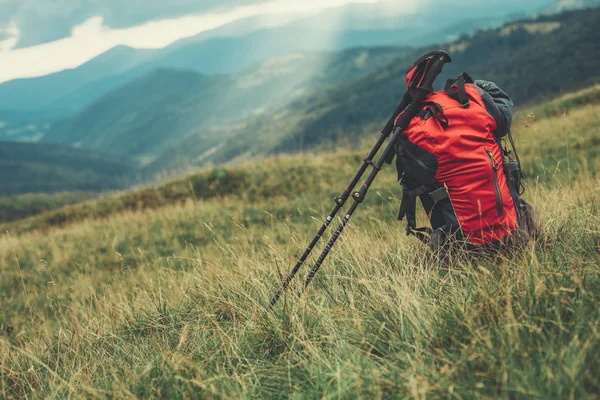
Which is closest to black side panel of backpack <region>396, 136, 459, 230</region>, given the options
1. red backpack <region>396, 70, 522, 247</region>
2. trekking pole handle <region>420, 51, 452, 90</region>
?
red backpack <region>396, 70, 522, 247</region>

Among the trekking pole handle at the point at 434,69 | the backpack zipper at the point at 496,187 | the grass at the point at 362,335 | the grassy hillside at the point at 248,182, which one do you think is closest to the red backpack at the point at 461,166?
the backpack zipper at the point at 496,187

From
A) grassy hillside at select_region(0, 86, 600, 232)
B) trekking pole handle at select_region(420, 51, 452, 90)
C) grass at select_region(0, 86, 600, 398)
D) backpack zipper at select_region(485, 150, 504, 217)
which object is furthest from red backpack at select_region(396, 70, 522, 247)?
grassy hillside at select_region(0, 86, 600, 232)

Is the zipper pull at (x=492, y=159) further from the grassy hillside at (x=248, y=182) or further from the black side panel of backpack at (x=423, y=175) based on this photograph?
the grassy hillside at (x=248, y=182)

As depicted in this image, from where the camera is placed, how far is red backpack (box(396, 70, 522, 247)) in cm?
320

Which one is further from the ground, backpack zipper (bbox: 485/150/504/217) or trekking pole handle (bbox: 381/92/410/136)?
trekking pole handle (bbox: 381/92/410/136)

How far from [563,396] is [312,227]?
6249 mm

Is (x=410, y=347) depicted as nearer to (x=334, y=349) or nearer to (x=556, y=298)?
(x=334, y=349)

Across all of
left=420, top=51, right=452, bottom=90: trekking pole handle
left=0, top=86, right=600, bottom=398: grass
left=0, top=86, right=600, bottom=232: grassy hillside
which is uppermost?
left=420, top=51, right=452, bottom=90: trekking pole handle

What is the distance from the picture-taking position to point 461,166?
322cm

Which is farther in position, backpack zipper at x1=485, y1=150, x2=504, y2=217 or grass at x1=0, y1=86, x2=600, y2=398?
backpack zipper at x1=485, y1=150, x2=504, y2=217

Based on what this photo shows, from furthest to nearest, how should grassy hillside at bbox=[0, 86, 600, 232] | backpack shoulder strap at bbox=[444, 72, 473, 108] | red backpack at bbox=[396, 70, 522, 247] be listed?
1. grassy hillside at bbox=[0, 86, 600, 232]
2. backpack shoulder strap at bbox=[444, 72, 473, 108]
3. red backpack at bbox=[396, 70, 522, 247]

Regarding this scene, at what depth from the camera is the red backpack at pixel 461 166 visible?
3.20 metres

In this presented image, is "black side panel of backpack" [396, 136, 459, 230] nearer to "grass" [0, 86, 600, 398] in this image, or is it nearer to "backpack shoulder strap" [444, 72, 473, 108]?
"grass" [0, 86, 600, 398]

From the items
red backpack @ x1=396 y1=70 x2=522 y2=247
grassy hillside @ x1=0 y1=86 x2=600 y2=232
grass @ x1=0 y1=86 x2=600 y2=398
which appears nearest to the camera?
grass @ x1=0 y1=86 x2=600 y2=398
